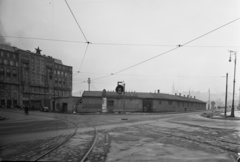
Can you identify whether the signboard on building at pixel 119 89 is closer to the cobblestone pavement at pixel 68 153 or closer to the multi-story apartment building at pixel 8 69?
the multi-story apartment building at pixel 8 69

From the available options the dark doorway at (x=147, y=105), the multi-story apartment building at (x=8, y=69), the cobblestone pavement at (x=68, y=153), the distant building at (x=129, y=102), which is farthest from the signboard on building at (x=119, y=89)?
the cobblestone pavement at (x=68, y=153)

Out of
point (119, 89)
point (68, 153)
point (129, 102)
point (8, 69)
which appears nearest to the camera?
point (68, 153)

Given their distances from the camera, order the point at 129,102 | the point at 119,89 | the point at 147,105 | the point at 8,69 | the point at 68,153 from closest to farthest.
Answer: the point at 68,153
the point at 8,69
the point at 119,89
the point at 129,102
the point at 147,105

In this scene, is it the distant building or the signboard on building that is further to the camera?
the distant building

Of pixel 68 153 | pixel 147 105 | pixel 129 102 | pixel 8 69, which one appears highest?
pixel 8 69

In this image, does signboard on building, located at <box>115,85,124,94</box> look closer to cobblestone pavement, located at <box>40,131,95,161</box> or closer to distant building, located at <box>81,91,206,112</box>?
distant building, located at <box>81,91,206,112</box>

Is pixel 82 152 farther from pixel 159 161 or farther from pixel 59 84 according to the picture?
pixel 59 84

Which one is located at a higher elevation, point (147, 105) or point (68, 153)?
point (68, 153)

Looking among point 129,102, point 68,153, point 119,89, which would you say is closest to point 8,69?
point 68,153

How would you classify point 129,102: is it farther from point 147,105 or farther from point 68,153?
point 68,153

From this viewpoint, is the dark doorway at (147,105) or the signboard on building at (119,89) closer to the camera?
the signboard on building at (119,89)

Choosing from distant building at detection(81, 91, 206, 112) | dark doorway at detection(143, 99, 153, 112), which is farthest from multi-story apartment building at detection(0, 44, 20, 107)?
dark doorway at detection(143, 99, 153, 112)

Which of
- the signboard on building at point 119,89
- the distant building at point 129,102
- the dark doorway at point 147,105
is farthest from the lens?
the dark doorway at point 147,105

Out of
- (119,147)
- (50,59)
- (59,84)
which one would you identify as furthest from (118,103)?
(119,147)
